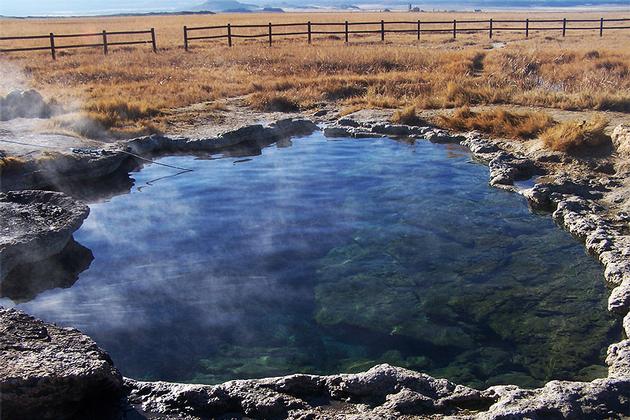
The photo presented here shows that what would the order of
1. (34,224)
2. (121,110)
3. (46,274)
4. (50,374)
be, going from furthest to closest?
(121,110) < (34,224) < (46,274) < (50,374)

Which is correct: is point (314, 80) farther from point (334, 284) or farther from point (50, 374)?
point (50, 374)

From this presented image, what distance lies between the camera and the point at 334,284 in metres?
6.89

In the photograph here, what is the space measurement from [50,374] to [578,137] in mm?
9557

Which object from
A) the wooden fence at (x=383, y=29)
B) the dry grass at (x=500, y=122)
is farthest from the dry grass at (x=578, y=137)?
the wooden fence at (x=383, y=29)

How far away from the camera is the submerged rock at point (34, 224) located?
6762 millimetres

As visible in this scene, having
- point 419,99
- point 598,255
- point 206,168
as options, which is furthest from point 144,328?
point 419,99

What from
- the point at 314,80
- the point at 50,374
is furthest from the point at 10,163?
the point at 314,80

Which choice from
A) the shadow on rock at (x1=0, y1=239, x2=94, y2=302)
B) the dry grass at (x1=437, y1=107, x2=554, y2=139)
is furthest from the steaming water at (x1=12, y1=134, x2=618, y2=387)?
the dry grass at (x1=437, y1=107, x2=554, y2=139)

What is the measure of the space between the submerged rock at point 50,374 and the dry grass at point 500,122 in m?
10.1

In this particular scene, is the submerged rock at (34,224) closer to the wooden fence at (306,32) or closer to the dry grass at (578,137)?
A: the dry grass at (578,137)

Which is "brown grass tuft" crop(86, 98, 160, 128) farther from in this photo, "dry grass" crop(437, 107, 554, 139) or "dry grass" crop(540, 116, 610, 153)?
"dry grass" crop(540, 116, 610, 153)

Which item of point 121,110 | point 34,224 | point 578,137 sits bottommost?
point 34,224

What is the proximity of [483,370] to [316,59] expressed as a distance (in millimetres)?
21060

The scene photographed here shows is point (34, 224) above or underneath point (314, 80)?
underneath
